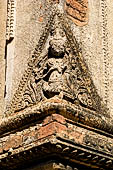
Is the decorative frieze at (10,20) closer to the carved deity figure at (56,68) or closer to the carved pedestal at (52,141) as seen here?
the carved deity figure at (56,68)

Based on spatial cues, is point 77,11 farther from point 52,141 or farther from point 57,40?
point 52,141

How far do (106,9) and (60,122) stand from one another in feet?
5.08

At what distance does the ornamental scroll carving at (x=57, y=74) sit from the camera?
4051 mm

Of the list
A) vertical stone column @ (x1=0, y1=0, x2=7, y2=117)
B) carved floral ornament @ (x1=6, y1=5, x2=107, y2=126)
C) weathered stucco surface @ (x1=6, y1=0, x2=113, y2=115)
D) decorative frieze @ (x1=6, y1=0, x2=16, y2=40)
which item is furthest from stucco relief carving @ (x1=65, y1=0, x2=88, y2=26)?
vertical stone column @ (x1=0, y1=0, x2=7, y2=117)

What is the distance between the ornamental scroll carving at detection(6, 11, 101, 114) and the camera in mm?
4051

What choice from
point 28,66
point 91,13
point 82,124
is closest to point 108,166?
point 82,124

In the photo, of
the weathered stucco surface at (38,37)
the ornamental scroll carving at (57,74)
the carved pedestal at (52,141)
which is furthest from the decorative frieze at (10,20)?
the carved pedestal at (52,141)

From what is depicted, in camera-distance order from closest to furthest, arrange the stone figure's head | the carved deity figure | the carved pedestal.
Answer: the carved pedestal < the carved deity figure < the stone figure's head

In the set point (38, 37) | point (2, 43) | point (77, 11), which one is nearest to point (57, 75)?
point (38, 37)

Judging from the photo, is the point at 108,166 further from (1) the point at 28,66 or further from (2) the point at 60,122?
(1) the point at 28,66

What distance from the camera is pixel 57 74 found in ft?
13.3

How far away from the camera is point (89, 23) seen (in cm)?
461

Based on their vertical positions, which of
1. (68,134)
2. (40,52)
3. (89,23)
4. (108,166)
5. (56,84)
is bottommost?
(108,166)

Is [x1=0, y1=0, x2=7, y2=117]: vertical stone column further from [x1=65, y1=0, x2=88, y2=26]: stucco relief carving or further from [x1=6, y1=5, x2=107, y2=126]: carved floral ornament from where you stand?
[x1=65, y1=0, x2=88, y2=26]: stucco relief carving
